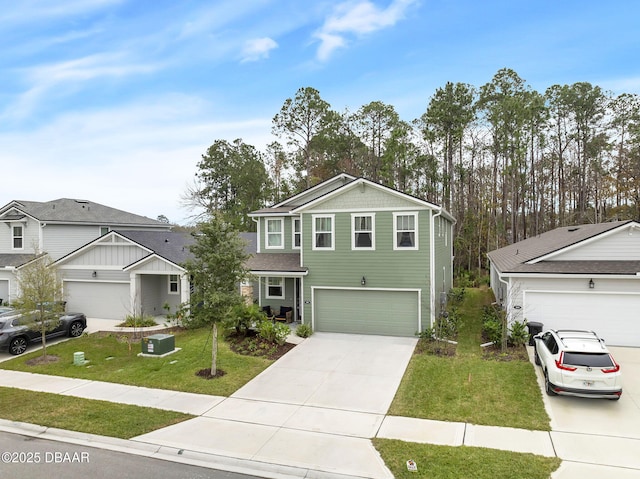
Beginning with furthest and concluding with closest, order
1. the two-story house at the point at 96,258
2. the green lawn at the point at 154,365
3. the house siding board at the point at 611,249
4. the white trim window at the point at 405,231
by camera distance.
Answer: the two-story house at the point at 96,258 < the white trim window at the point at 405,231 < the house siding board at the point at 611,249 < the green lawn at the point at 154,365

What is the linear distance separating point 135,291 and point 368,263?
12093mm

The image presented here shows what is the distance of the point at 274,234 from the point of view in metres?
21.0

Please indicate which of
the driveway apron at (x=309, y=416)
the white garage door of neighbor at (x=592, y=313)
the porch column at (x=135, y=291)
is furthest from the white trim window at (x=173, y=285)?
the white garage door of neighbor at (x=592, y=313)

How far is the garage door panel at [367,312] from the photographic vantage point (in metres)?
16.8

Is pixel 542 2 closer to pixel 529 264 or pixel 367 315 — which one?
pixel 529 264

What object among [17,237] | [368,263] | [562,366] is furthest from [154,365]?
[17,237]

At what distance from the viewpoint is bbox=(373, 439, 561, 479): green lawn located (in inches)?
275

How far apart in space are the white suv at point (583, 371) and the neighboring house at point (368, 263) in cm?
638

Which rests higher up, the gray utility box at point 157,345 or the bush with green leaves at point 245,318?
the bush with green leaves at point 245,318

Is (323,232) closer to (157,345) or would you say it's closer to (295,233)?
(295,233)

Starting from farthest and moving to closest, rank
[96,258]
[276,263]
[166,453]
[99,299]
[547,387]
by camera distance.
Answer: [99,299] → [96,258] → [276,263] → [547,387] → [166,453]

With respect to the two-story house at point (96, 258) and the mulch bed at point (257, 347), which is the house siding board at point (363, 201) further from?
the two-story house at point (96, 258)

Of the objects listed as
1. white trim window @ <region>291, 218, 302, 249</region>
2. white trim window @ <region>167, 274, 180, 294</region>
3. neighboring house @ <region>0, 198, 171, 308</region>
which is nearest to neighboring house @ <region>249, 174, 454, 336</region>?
white trim window @ <region>291, 218, 302, 249</region>

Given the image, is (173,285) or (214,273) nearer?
(214,273)
